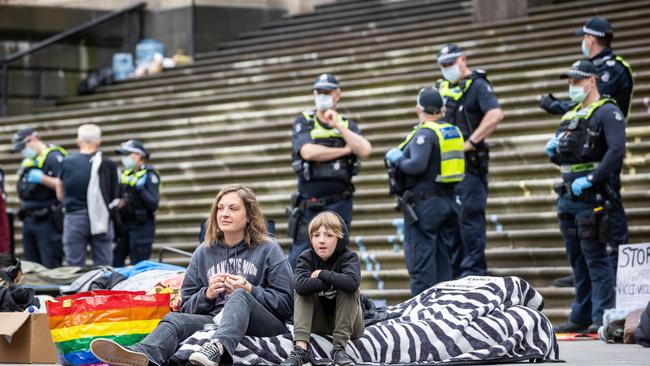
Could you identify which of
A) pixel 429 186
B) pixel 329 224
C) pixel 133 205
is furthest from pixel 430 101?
pixel 133 205

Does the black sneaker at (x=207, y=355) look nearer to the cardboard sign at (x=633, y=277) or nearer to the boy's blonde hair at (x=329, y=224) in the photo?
the boy's blonde hair at (x=329, y=224)

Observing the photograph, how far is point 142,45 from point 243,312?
16.9 meters

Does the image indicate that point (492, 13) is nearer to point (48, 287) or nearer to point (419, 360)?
point (48, 287)

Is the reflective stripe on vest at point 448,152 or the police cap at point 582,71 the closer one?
the police cap at point 582,71

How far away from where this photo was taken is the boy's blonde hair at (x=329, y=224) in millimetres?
7902

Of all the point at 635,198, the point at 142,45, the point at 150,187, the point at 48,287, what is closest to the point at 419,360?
the point at 48,287

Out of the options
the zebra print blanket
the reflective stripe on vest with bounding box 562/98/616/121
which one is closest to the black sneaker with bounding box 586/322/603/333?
the reflective stripe on vest with bounding box 562/98/616/121

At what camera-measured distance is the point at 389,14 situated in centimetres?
2173

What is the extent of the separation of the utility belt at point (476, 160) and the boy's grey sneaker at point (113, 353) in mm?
5193

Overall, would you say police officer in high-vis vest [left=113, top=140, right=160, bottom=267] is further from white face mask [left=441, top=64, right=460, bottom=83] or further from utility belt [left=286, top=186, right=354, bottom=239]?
white face mask [left=441, top=64, right=460, bottom=83]

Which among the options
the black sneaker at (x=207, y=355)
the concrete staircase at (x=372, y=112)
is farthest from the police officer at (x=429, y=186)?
the black sneaker at (x=207, y=355)

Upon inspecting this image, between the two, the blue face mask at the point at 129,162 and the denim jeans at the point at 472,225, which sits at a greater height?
the blue face mask at the point at 129,162

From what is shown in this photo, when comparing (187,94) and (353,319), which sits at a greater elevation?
(187,94)

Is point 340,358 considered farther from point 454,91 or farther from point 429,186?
point 454,91
